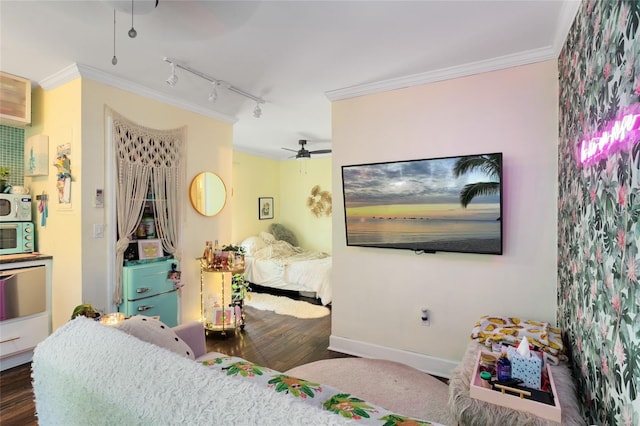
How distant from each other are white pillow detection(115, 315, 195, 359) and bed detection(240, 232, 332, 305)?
3165mm

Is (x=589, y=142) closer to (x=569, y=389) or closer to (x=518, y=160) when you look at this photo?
(x=518, y=160)

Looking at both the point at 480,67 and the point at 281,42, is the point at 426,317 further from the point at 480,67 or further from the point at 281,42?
the point at 281,42

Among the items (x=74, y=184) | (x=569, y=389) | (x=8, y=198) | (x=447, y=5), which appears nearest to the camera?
(x=569, y=389)

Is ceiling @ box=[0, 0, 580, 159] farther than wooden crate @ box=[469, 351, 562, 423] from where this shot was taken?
Yes

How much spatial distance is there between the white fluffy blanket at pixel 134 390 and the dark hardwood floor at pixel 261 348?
1.31 m

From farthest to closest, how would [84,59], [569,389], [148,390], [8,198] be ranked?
[8,198]
[84,59]
[569,389]
[148,390]

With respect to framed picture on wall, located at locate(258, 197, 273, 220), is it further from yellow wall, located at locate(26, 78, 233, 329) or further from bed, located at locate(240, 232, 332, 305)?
yellow wall, located at locate(26, 78, 233, 329)

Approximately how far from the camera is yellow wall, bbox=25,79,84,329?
2662 mm

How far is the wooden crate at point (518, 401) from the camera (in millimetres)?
1306

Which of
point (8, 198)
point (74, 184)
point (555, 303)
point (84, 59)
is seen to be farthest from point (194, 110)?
point (555, 303)

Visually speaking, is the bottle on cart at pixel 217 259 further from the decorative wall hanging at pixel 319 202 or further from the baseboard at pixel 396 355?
the decorative wall hanging at pixel 319 202

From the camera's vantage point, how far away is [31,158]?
3.04 metres

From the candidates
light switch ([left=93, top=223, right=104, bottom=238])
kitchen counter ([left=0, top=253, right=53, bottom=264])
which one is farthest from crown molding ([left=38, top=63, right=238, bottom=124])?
kitchen counter ([left=0, top=253, right=53, bottom=264])

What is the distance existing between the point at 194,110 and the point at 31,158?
5.25 feet
